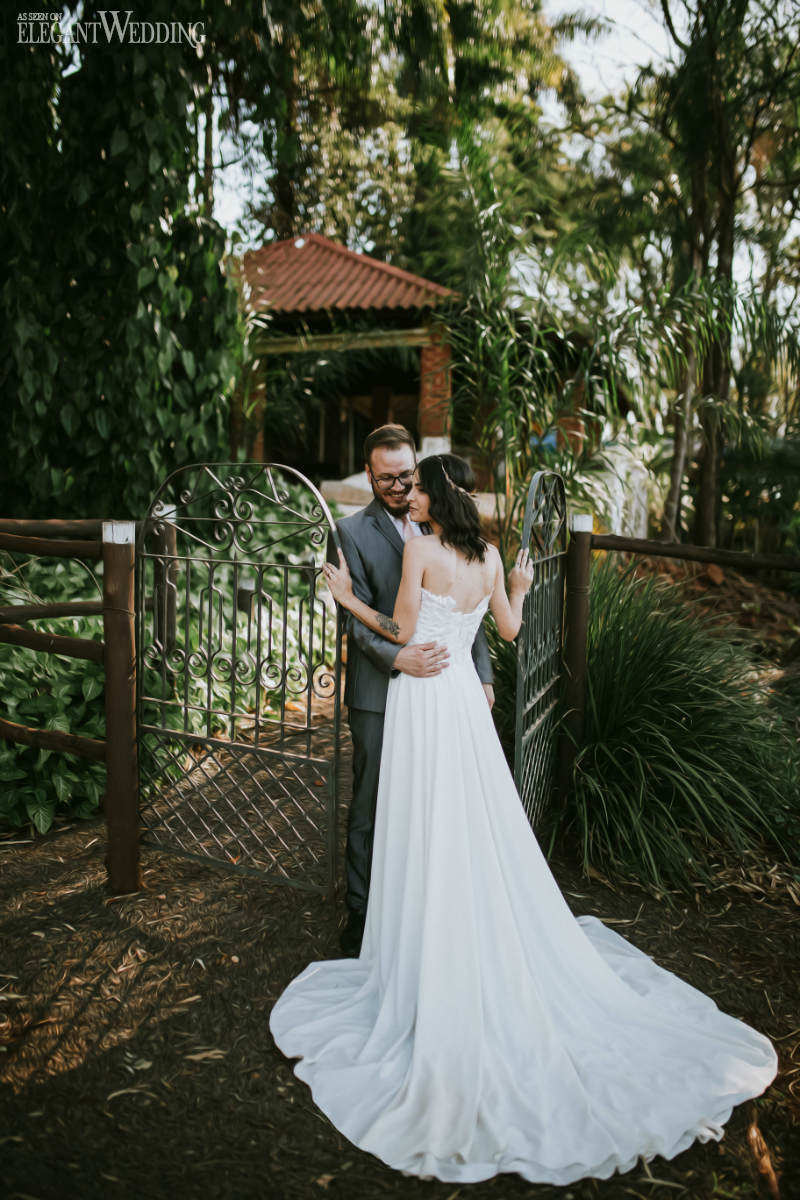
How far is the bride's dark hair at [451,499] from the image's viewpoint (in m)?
2.63

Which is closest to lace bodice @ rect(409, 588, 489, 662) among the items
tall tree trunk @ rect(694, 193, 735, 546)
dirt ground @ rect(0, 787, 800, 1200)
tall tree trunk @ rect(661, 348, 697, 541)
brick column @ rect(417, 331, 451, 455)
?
dirt ground @ rect(0, 787, 800, 1200)

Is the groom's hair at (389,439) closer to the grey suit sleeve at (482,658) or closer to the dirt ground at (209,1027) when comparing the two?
the grey suit sleeve at (482,658)

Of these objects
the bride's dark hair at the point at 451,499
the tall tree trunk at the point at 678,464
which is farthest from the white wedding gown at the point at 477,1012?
the tall tree trunk at the point at 678,464

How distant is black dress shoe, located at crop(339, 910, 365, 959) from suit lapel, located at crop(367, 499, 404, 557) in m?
1.38

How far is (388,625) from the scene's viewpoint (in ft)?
9.27

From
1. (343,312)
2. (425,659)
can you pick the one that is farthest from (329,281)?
(425,659)

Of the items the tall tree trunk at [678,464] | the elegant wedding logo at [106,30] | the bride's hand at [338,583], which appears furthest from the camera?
the tall tree trunk at [678,464]

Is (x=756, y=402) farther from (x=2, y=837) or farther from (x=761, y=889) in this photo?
(x=2, y=837)

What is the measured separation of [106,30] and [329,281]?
7426 mm

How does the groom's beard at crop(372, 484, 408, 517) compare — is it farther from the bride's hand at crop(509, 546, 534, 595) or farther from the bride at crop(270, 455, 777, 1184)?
the bride's hand at crop(509, 546, 534, 595)

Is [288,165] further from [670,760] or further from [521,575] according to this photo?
[670,760]

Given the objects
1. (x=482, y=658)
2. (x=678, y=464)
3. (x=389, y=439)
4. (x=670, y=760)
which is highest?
(x=678, y=464)

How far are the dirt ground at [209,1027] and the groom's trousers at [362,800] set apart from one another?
10.3 inches

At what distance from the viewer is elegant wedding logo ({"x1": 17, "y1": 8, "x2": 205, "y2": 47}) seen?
542 cm
